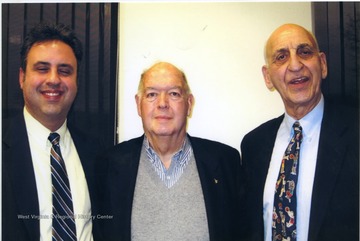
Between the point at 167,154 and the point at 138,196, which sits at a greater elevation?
the point at 167,154

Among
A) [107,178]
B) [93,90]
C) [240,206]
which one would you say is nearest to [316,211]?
[240,206]

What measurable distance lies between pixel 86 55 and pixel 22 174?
2.13 feet

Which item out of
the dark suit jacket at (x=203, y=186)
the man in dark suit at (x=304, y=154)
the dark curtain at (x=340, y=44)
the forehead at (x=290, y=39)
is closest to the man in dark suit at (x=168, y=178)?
the dark suit jacket at (x=203, y=186)

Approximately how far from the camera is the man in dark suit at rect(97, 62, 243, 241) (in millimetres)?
1674

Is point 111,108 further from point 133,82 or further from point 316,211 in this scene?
point 316,211

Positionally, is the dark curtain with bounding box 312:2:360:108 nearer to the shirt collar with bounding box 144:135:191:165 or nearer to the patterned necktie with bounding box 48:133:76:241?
the shirt collar with bounding box 144:135:191:165

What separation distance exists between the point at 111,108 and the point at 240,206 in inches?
31.1

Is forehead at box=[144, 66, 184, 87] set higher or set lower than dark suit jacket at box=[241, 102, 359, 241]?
higher

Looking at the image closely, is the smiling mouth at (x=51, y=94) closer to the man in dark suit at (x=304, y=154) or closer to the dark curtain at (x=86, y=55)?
the dark curtain at (x=86, y=55)

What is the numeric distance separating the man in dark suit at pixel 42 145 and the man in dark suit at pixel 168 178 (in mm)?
123

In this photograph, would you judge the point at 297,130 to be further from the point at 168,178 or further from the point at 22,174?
the point at 22,174

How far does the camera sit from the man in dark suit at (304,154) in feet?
5.45

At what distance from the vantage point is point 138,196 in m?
1.70

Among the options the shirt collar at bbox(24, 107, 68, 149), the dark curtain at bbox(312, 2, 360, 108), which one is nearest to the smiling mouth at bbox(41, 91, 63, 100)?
the shirt collar at bbox(24, 107, 68, 149)
